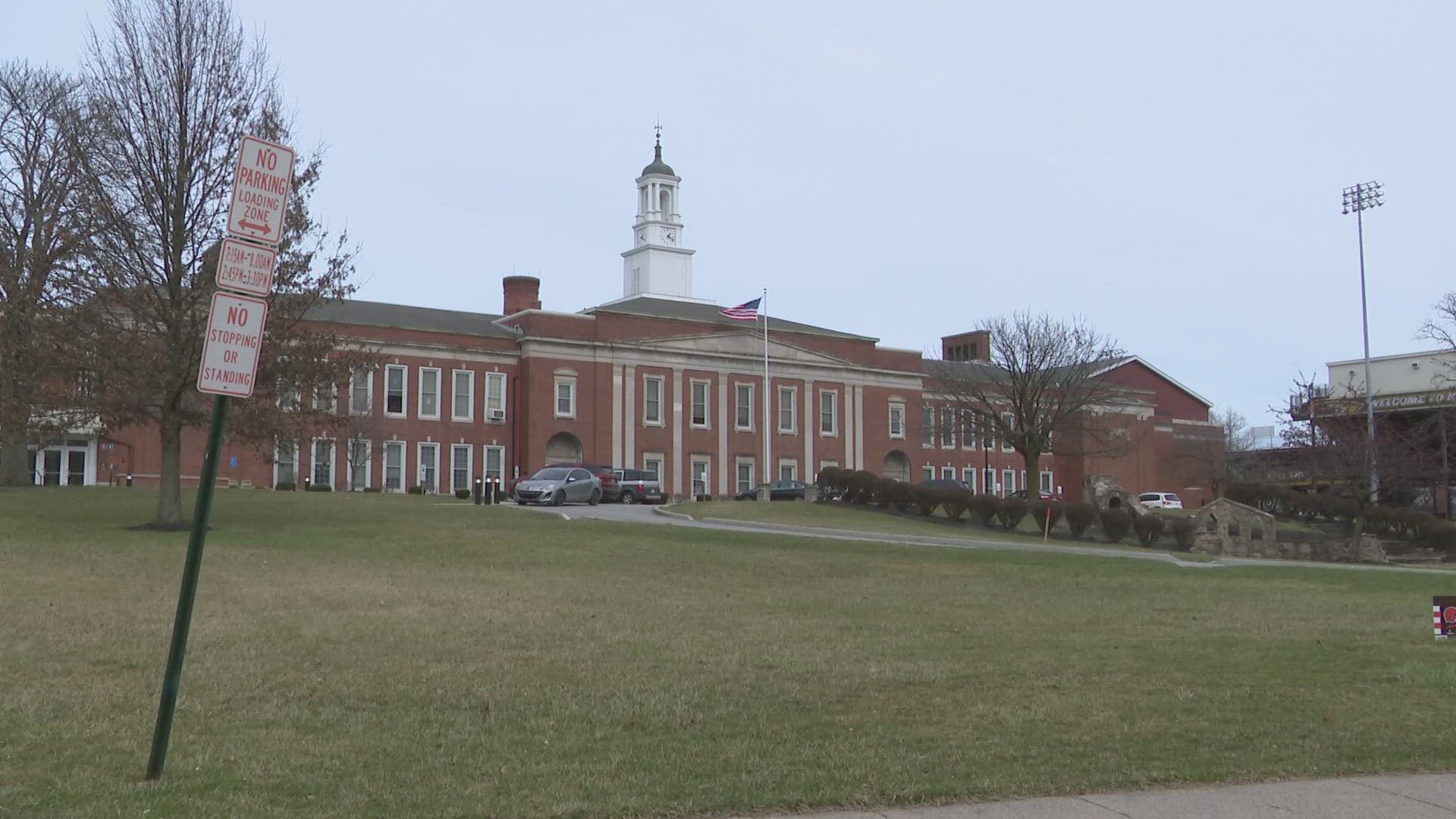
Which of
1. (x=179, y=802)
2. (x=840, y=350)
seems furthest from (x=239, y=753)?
(x=840, y=350)

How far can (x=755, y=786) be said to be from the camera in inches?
298

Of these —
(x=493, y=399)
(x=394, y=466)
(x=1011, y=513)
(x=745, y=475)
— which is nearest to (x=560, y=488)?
(x=1011, y=513)

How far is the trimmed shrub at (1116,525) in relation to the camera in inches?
1709

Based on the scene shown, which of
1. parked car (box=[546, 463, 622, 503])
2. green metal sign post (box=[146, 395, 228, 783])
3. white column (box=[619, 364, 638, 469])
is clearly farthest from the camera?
white column (box=[619, 364, 638, 469])

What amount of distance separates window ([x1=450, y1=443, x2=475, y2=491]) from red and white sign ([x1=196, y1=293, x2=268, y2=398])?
6218 cm

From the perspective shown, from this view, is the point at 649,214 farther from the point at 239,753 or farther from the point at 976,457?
the point at 239,753

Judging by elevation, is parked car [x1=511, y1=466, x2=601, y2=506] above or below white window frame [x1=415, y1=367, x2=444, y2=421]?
below

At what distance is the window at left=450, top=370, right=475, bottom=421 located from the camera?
2685 inches

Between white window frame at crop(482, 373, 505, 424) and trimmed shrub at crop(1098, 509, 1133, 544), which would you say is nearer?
trimmed shrub at crop(1098, 509, 1133, 544)

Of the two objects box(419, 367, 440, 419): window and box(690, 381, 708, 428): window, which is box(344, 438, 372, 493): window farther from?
box(690, 381, 708, 428): window

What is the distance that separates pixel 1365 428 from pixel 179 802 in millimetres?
52534

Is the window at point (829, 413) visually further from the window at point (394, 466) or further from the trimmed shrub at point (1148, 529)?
the trimmed shrub at point (1148, 529)

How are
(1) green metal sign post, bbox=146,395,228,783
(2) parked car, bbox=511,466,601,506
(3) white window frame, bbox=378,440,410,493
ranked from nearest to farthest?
1. (1) green metal sign post, bbox=146,395,228,783
2. (2) parked car, bbox=511,466,601,506
3. (3) white window frame, bbox=378,440,410,493

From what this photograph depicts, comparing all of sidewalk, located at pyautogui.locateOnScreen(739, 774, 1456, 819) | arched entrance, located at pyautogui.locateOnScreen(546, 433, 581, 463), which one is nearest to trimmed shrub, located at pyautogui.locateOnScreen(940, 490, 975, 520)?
arched entrance, located at pyautogui.locateOnScreen(546, 433, 581, 463)
